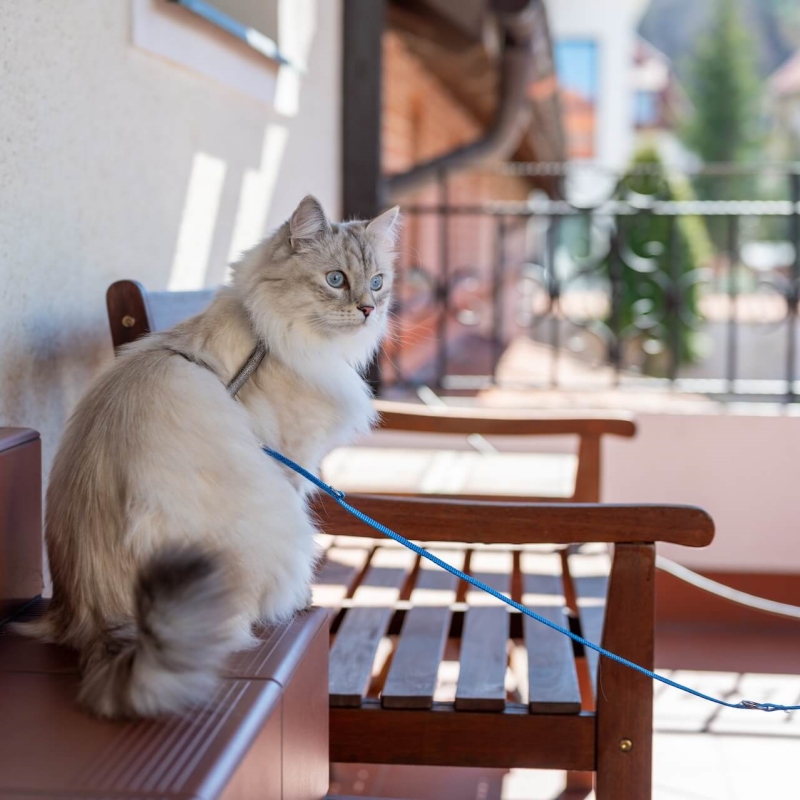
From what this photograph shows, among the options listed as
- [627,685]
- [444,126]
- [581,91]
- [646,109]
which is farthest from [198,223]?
[646,109]

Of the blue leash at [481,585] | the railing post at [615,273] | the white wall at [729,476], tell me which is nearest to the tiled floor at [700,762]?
the white wall at [729,476]

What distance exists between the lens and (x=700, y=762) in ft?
9.52

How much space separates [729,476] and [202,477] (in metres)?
3.17

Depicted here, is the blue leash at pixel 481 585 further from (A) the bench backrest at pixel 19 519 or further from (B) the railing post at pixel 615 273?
(B) the railing post at pixel 615 273

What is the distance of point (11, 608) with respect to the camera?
1.70 m

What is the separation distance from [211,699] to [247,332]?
0.68 meters

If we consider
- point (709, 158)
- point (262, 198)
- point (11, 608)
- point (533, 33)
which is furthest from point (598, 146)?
point (11, 608)

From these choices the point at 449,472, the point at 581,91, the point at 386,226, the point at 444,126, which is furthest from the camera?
the point at 581,91

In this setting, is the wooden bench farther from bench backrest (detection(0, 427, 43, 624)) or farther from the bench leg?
the bench leg

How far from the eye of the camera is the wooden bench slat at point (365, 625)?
6.76 ft

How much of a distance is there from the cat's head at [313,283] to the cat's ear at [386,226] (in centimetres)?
2

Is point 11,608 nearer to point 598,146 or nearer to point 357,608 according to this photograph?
point 357,608

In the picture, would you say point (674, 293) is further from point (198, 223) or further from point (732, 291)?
point (198, 223)

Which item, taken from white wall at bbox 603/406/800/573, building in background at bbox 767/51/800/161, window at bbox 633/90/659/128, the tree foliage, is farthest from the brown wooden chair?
building in background at bbox 767/51/800/161
